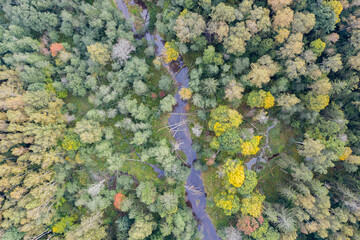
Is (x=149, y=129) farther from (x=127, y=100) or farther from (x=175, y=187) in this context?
(x=175, y=187)

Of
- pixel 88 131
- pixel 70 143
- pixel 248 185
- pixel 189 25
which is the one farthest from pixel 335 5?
pixel 70 143

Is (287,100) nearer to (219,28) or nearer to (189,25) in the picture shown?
(219,28)

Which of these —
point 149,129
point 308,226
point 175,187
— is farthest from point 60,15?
point 308,226

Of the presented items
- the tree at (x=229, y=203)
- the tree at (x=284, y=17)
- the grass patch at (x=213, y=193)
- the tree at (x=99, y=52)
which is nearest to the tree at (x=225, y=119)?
the grass patch at (x=213, y=193)

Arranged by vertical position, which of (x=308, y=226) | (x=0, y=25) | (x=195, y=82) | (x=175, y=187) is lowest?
(x=308, y=226)

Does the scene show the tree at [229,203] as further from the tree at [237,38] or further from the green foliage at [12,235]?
the green foliage at [12,235]

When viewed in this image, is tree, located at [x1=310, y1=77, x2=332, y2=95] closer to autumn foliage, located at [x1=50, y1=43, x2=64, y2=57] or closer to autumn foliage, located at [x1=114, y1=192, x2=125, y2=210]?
autumn foliage, located at [x1=114, y1=192, x2=125, y2=210]

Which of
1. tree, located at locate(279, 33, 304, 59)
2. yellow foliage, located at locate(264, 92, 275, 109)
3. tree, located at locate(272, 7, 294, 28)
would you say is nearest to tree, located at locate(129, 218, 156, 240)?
yellow foliage, located at locate(264, 92, 275, 109)
